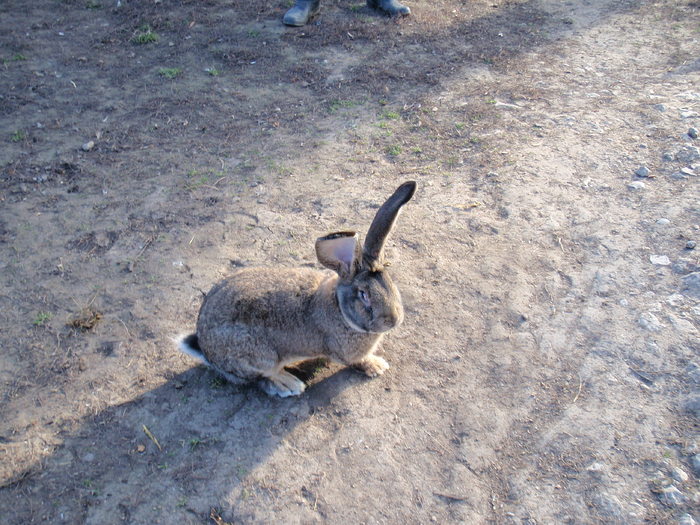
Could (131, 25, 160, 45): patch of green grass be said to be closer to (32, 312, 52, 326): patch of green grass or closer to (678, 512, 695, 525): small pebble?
(32, 312, 52, 326): patch of green grass

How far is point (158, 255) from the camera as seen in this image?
4.67 metres

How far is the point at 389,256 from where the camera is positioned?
184 inches

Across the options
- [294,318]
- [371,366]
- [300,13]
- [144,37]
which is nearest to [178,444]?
[294,318]

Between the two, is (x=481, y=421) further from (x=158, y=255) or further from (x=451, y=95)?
(x=451, y=95)

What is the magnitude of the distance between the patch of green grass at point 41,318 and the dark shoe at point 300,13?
5.84m

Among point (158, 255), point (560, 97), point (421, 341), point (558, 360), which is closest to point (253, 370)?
point (421, 341)

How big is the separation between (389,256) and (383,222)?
57.4 inches

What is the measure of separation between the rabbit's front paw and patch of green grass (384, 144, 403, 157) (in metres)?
2.69

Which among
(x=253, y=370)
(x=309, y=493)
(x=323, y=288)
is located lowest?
(x=309, y=493)

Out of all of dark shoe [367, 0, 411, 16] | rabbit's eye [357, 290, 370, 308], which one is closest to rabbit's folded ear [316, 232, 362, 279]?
rabbit's eye [357, 290, 370, 308]

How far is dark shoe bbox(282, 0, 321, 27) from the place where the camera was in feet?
27.1

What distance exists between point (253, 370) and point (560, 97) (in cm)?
510

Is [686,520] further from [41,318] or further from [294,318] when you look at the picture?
[41,318]

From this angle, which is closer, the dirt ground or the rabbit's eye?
the dirt ground
